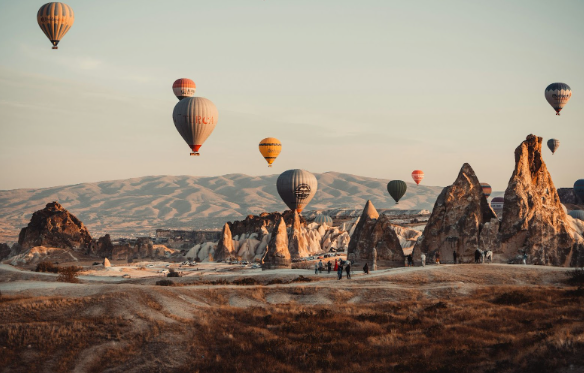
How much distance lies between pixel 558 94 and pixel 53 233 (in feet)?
301

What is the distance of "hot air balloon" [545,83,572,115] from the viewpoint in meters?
116

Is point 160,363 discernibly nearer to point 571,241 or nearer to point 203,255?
point 571,241

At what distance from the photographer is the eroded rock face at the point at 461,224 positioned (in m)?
55.8

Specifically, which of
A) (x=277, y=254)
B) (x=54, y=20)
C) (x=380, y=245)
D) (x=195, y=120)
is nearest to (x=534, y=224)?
(x=380, y=245)

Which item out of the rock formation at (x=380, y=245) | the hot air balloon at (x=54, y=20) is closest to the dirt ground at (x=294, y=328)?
the rock formation at (x=380, y=245)

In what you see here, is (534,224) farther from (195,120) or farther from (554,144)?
(554,144)

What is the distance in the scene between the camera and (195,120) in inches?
3757

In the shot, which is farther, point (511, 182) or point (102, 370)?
point (511, 182)

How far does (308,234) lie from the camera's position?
115 metres

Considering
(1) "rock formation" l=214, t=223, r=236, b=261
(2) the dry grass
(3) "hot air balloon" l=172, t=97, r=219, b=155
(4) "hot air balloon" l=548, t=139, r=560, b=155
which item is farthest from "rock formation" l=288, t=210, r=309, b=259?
(4) "hot air balloon" l=548, t=139, r=560, b=155

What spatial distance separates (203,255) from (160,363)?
86519 mm

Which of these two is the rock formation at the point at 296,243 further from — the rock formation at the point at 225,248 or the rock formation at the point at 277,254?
the rock formation at the point at 277,254

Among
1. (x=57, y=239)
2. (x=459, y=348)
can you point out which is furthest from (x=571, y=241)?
(x=57, y=239)

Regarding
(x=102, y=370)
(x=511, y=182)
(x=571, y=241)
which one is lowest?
(x=102, y=370)
